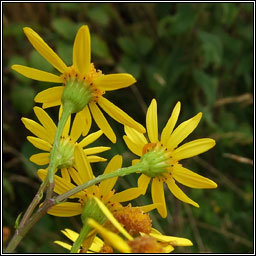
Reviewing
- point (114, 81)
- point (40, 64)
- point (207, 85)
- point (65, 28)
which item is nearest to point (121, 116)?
point (114, 81)

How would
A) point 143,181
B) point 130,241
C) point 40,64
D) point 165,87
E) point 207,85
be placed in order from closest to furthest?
point 130,241 < point 143,181 < point 40,64 < point 207,85 < point 165,87

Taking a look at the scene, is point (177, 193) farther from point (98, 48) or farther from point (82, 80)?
point (98, 48)

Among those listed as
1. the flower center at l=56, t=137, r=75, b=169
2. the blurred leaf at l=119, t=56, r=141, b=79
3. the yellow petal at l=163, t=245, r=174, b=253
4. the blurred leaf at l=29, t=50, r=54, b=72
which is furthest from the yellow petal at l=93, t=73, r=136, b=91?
the blurred leaf at l=119, t=56, r=141, b=79

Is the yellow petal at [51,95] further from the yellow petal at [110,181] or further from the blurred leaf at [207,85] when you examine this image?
the blurred leaf at [207,85]

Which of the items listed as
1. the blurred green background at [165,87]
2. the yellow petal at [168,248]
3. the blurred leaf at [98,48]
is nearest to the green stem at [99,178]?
the yellow petal at [168,248]

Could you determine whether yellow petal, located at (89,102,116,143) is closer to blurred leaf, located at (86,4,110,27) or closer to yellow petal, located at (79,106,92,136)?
yellow petal, located at (79,106,92,136)
